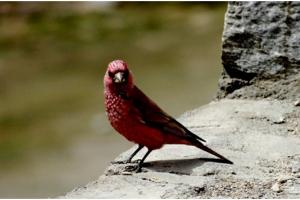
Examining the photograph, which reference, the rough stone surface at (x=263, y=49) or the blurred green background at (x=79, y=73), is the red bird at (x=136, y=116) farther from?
the blurred green background at (x=79, y=73)

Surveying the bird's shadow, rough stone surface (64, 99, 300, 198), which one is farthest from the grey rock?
the bird's shadow

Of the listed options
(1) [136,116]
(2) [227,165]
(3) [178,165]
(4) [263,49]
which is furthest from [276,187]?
(4) [263,49]

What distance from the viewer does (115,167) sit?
309 cm

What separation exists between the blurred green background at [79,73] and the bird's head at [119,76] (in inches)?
96.5

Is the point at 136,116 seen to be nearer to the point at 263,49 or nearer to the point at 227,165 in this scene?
the point at 227,165

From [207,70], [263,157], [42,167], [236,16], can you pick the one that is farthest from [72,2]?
[263,157]

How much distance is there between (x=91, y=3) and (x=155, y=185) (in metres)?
7.99

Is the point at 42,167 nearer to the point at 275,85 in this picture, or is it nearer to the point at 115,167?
the point at 275,85

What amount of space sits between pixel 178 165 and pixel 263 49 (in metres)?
0.94

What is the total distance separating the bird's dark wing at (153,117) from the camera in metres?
2.97

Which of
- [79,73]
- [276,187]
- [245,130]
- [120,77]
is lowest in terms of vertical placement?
[276,187]

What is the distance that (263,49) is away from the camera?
385 centimetres

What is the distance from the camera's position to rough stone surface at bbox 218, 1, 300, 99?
3.80 m

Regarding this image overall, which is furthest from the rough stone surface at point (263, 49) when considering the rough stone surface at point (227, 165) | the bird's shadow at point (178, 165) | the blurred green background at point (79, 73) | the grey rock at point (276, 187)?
the blurred green background at point (79, 73)
